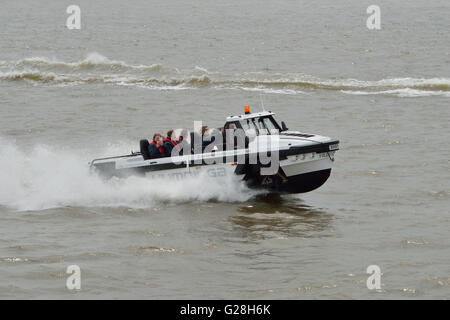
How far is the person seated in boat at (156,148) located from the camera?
53.9 ft

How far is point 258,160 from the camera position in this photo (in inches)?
625

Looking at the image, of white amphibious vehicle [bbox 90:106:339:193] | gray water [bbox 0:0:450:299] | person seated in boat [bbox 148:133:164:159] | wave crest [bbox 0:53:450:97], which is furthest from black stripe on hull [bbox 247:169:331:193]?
wave crest [bbox 0:53:450:97]

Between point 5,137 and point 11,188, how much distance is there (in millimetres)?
6802

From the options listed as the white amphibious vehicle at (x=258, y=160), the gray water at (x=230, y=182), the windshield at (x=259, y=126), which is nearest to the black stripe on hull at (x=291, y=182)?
the white amphibious vehicle at (x=258, y=160)

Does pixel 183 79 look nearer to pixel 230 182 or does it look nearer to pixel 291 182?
pixel 230 182

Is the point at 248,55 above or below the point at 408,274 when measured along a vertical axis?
above

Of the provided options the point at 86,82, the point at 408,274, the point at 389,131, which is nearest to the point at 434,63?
the point at 389,131

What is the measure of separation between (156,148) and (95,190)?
184cm

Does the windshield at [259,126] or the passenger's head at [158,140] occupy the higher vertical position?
the windshield at [259,126]

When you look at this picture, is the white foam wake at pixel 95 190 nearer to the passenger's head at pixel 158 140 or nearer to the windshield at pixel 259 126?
the passenger's head at pixel 158 140

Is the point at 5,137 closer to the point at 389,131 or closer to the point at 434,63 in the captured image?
→ the point at 389,131

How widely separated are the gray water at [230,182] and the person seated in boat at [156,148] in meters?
0.61

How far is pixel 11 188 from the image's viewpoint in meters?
17.6

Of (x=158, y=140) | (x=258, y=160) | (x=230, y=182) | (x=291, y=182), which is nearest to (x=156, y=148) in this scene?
(x=158, y=140)
